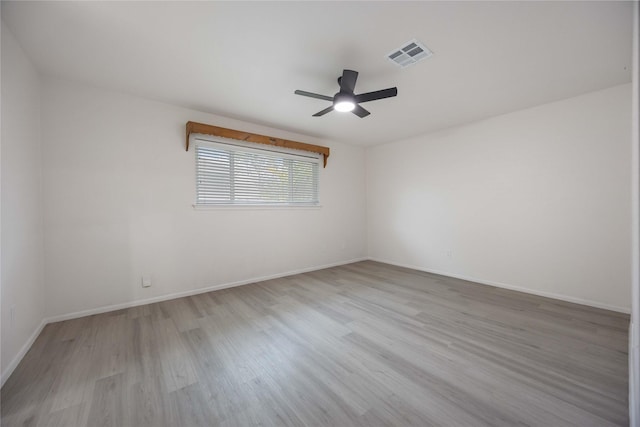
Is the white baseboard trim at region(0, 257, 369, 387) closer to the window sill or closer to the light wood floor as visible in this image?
the light wood floor

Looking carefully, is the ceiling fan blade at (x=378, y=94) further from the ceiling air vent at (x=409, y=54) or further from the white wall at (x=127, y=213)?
the white wall at (x=127, y=213)

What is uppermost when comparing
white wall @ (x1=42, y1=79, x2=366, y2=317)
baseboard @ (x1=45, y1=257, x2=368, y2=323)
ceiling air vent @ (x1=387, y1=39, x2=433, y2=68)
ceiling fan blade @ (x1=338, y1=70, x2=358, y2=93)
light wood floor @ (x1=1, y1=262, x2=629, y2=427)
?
ceiling air vent @ (x1=387, y1=39, x2=433, y2=68)

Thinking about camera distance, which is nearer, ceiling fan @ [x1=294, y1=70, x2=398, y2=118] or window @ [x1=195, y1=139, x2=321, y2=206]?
ceiling fan @ [x1=294, y1=70, x2=398, y2=118]

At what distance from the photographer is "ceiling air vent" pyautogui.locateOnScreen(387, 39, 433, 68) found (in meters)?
2.02

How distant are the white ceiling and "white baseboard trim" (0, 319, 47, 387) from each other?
8.17 ft

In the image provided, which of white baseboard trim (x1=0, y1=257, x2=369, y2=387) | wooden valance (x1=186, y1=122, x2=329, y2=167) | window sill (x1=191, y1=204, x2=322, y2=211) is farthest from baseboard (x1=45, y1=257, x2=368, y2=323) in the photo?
wooden valance (x1=186, y1=122, x2=329, y2=167)

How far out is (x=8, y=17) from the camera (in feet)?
5.56

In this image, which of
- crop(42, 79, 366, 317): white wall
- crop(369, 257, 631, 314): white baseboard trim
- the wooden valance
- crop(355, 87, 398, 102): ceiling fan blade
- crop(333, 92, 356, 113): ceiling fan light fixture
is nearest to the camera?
crop(355, 87, 398, 102): ceiling fan blade

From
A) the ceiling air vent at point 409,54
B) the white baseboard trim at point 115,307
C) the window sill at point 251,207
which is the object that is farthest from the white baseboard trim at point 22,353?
the ceiling air vent at point 409,54

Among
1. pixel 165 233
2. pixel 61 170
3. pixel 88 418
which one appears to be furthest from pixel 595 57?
pixel 61 170

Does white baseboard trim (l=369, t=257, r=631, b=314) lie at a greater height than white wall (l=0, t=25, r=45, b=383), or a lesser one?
lesser

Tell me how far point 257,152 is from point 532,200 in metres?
4.06

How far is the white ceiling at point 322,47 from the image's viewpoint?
1673mm

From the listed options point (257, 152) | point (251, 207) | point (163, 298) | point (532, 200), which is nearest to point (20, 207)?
point (163, 298)
